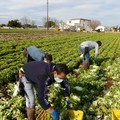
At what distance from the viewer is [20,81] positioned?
19.4 feet

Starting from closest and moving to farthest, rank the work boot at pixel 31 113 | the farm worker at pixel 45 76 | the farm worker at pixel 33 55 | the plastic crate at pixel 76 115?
1. the farm worker at pixel 45 76
2. the plastic crate at pixel 76 115
3. the work boot at pixel 31 113
4. the farm worker at pixel 33 55

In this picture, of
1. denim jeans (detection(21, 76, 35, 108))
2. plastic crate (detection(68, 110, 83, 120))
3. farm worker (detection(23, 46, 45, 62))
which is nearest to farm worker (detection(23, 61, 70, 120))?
denim jeans (detection(21, 76, 35, 108))

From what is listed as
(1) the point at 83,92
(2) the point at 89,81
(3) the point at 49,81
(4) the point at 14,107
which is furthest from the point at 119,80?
(3) the point at 49,81

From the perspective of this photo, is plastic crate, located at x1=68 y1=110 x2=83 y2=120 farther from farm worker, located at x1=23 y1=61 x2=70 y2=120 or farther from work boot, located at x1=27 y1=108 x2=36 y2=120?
work boot, located at x1=27 y1=108 x2=36 y2=120

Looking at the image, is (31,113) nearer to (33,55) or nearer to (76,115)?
(76,115)

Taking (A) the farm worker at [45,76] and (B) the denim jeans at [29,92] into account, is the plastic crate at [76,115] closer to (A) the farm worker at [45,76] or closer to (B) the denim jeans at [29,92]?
(A) the farm worker at [45,76]

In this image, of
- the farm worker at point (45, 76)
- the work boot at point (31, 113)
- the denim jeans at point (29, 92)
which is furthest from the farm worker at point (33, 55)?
the work boot at point (31, 113)

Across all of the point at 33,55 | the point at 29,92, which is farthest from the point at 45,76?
the point at 33,55

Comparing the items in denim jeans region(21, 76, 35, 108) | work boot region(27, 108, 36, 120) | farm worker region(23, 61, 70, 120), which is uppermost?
farm worker region(23, 61, 70, 120)

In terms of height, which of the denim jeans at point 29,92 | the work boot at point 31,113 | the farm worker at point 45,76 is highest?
the farm worker at point 45,76

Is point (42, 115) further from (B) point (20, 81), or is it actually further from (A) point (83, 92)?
(A) point (83, 92)

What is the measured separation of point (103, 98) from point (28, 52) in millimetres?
2710

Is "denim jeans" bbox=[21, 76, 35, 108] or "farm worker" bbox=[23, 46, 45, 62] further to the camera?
"farm worker" bbox=[23, 46, 45, 62]

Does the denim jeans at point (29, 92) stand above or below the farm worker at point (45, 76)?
below
